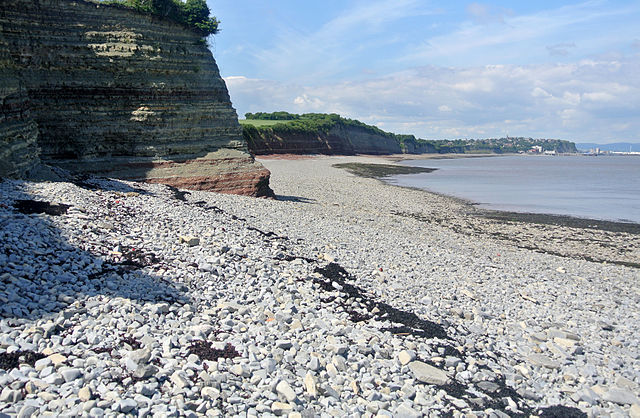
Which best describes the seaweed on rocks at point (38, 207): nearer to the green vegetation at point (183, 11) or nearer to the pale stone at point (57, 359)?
the pale stone at point (57, 359)

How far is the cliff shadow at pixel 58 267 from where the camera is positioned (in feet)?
22.0

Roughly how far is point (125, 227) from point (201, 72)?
42.5 ft

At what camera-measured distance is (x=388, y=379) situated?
6402mm

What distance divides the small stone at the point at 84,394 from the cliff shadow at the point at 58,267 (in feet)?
6.24

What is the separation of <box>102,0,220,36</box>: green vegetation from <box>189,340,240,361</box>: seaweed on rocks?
18.6 m

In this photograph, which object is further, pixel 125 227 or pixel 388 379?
pixel 125 227

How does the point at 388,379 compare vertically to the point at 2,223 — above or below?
below

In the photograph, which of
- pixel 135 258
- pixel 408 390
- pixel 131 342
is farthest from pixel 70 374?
pixel 135 258

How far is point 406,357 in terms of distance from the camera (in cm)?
694

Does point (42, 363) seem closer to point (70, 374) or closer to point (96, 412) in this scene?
point (70, 374)

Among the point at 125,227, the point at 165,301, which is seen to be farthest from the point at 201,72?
the point at 165,301

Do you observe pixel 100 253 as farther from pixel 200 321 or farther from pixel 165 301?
pixel 200 321

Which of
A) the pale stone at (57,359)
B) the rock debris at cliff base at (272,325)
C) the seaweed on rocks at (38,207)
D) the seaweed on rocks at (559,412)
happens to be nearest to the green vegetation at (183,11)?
the rock debris at cliff base at (272,325)

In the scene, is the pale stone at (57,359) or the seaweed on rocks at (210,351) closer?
the pale stone at (57,359)
